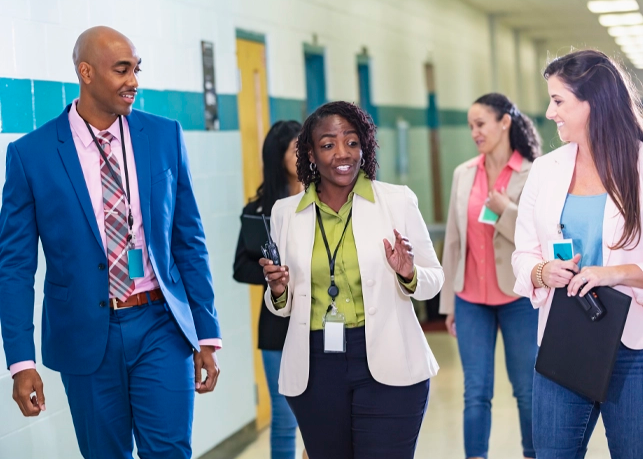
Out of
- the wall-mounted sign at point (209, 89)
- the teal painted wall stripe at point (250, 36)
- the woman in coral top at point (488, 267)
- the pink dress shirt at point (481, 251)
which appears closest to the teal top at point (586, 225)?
the woman in coral top at point (488, 267)

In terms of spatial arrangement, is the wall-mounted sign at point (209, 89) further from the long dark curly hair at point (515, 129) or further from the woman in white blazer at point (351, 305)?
the woman in white blazer at point (351, 305)

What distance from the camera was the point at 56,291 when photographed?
2773 mm

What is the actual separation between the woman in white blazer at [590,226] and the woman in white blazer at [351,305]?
36 cm

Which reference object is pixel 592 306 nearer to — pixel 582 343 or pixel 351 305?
pixel 582 343

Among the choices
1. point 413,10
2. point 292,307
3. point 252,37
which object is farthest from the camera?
point 413,10

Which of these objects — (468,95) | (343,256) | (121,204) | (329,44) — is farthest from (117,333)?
(468,95)

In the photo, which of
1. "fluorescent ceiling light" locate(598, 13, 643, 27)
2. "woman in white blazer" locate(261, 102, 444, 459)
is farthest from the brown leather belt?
"fluorescent ceiling light" locate(598, 13, 643, 27)

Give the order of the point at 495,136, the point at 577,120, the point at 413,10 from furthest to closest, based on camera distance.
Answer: the point at 413,10, the point at 495,136, the point at 577,120

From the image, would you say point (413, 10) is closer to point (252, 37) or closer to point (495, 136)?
point (252, 37)

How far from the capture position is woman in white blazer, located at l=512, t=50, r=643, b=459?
258 cm

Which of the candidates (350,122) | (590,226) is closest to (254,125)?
(350,122)

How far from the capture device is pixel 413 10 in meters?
10.4

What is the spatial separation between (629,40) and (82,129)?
16.0 meters

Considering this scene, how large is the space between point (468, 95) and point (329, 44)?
6.94 meters
